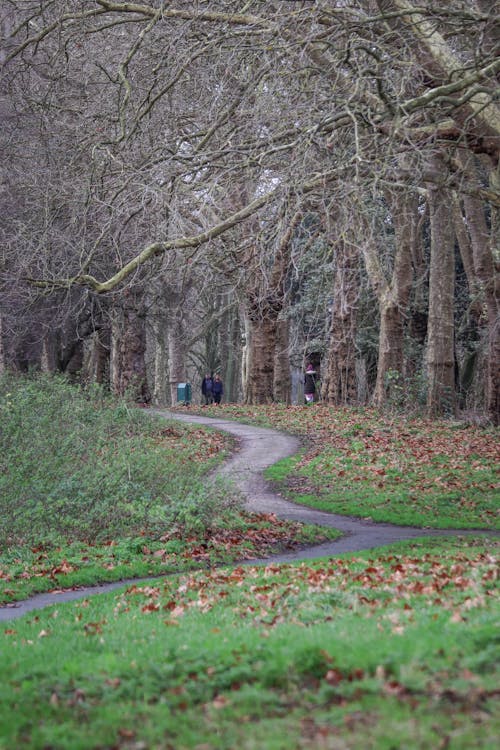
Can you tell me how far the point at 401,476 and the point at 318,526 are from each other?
424 centimetres

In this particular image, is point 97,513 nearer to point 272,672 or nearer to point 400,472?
point 400,472

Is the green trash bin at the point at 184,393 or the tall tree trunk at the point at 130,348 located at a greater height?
the tall tree trunk at the point at 130,348

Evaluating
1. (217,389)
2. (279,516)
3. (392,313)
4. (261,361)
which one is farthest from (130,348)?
(279,516)

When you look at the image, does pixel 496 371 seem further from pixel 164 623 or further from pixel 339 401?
pixel 164 623

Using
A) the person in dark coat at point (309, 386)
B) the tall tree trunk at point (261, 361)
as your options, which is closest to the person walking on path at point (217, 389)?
the person in dark coat at point (309, 386)

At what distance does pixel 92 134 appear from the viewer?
17.9 m

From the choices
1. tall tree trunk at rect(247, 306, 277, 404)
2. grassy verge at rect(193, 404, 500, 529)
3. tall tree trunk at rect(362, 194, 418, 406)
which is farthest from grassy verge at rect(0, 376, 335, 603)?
tall tree trunk at rect(247, 306, 277, 404)

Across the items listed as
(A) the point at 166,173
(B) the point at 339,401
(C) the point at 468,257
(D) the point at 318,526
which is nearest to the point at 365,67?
(A) the point at 166,173

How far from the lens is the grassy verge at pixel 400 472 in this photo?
17188 millimetres

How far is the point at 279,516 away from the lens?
17266 millimetres

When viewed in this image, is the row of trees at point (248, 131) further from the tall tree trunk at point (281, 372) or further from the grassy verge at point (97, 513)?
the tall tree trunk at point (281, 372)

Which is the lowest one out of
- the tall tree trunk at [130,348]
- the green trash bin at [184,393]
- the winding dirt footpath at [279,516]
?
the winding dirt footpath at [279,516]

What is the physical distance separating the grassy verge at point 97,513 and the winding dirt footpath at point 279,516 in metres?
0.39

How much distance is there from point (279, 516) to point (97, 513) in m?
3.70
